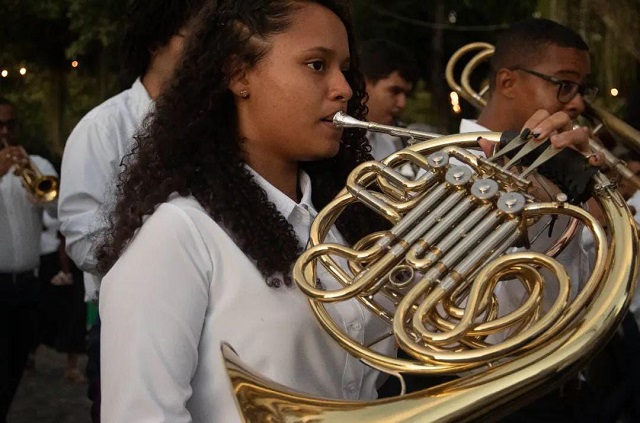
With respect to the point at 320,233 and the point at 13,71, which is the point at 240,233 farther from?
the point at 13,71

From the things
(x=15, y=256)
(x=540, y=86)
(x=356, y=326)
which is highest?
(x=540, y=86)

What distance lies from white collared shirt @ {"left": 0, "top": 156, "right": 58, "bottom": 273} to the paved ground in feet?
3.61

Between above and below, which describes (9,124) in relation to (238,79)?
below

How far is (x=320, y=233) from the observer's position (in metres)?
2.29

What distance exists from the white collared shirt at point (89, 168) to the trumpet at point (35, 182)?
2604 mm

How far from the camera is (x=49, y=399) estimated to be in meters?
8.08

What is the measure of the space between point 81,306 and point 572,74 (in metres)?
5.64

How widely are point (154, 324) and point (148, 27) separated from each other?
2417 millimetres

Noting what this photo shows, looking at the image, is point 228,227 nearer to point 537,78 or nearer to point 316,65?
point 316,65

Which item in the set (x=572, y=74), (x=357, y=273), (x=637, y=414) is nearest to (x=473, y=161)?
(x=357, y=273)

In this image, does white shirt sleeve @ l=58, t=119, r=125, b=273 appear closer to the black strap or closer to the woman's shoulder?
the woman's shoulder

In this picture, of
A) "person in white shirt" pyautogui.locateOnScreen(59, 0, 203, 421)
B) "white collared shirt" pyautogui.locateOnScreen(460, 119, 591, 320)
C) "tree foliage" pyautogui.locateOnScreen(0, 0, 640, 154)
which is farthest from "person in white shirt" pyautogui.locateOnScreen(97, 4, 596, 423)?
"tree foliage" pyautogui.locateOnScreen(0, 0, 640, 154)

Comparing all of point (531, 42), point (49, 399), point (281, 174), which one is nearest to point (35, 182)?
point (49, 399)

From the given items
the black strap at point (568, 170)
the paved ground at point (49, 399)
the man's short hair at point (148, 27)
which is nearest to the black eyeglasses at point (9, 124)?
the paved ground at point (49, 399)
